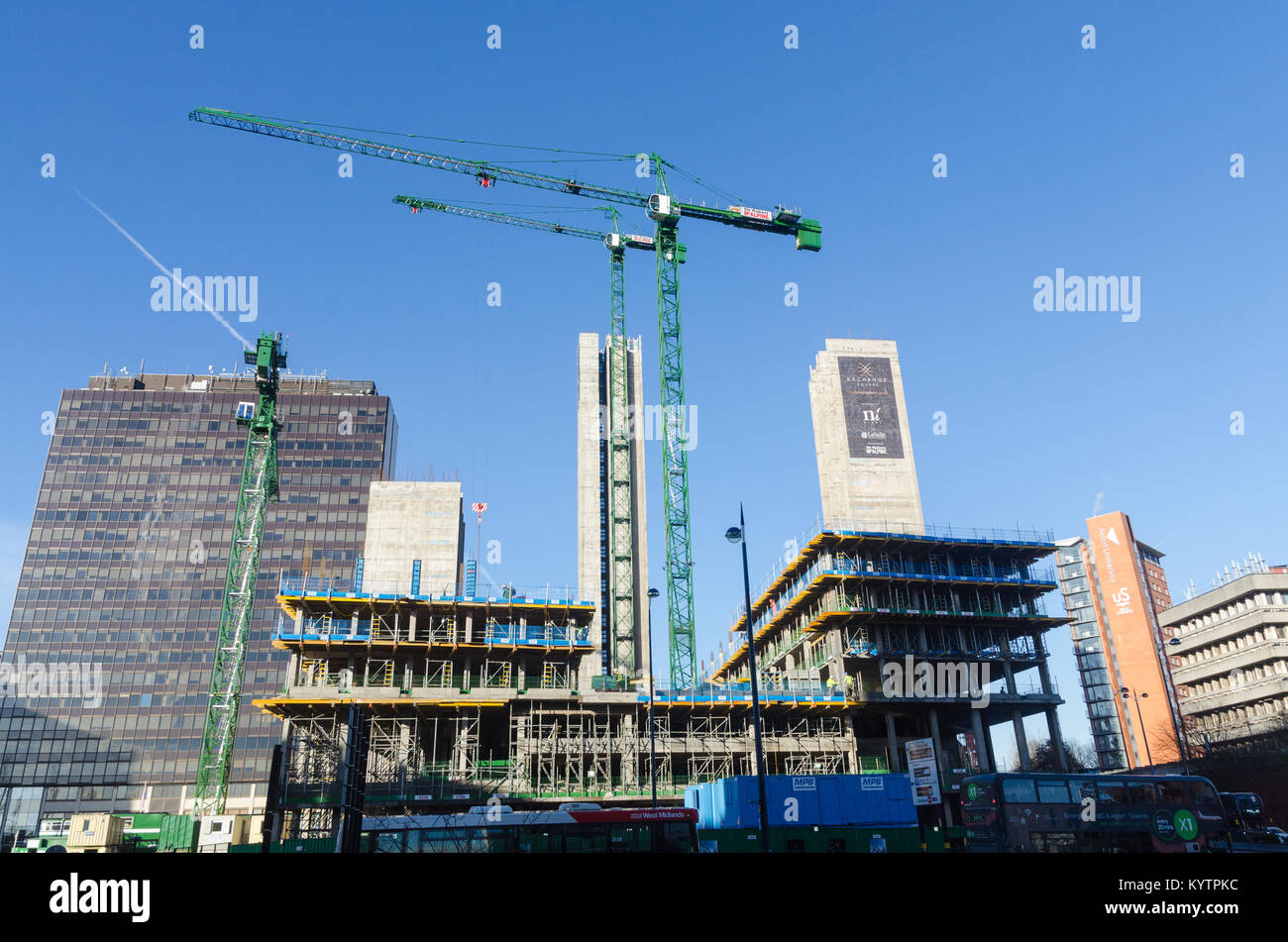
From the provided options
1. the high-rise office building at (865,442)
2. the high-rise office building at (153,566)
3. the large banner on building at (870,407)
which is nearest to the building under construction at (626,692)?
the high-rise office building at (865,442)

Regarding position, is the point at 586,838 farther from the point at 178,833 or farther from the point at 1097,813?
the point at 178,833

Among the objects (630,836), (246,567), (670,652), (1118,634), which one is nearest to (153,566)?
(246,567)

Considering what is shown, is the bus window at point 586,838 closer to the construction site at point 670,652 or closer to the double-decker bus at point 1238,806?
the construction site at point 670,652

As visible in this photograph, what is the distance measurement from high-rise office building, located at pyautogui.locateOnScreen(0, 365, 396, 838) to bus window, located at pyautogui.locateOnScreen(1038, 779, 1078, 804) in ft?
378

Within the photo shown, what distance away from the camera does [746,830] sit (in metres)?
44.4

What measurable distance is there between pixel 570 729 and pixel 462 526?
73.3m

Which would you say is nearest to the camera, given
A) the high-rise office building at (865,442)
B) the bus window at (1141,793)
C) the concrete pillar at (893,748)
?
the bus window at (1141,793)

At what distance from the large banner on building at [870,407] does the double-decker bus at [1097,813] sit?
6796 centimetres

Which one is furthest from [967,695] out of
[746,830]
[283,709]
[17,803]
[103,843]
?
[17,803]

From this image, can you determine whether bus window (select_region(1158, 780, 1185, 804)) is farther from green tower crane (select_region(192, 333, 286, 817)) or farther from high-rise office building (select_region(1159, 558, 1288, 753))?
green tower crane (select_region(192, 333, 286, 817))

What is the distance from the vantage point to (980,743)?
8150cm

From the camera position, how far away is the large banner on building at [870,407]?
106250 mm

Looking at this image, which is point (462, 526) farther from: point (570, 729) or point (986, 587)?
point (986, 587)

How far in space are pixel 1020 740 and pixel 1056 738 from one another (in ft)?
12.0
